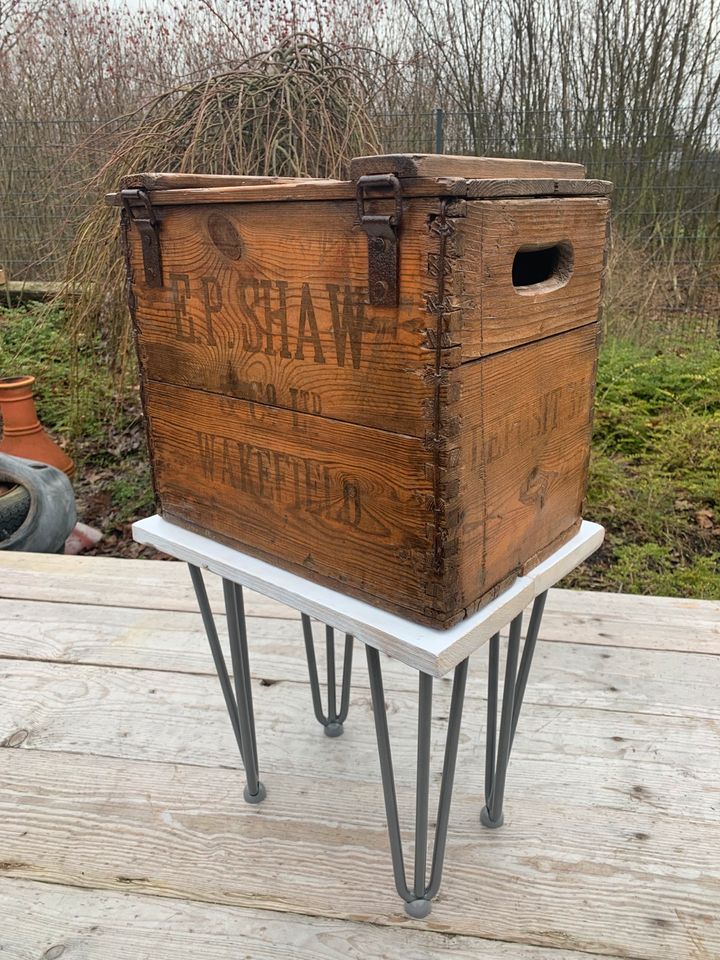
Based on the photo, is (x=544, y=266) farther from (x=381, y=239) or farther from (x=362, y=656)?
(x=362, y=656)

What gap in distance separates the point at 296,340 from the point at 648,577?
6.39ft

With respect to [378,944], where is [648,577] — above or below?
below

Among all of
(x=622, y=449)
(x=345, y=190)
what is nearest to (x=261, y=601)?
(x=345, y=190)

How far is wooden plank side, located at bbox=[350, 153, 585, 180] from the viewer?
0.73 meters

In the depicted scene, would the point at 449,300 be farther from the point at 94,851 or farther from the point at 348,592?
the point at 94,851

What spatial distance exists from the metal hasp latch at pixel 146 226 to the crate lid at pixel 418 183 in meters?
0.01

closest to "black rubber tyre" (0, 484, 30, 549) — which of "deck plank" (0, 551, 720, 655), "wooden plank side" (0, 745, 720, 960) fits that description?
"deck plank" (0, 551, 720, 655)

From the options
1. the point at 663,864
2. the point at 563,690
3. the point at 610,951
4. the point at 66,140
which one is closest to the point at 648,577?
the point at 563,690

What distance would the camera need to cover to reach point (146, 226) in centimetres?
106

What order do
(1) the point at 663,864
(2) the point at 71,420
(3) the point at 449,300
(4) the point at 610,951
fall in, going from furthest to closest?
(2) the point at 71,420 < (1) the point at 663,864 < (4) the point at 610,951 < (3) the point at 449,300

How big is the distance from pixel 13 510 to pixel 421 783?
1941 mm

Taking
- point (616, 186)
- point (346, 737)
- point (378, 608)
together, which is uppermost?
point (616, 186)

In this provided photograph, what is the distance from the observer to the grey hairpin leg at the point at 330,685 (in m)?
1.47

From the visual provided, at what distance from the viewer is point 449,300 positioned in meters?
0.76
